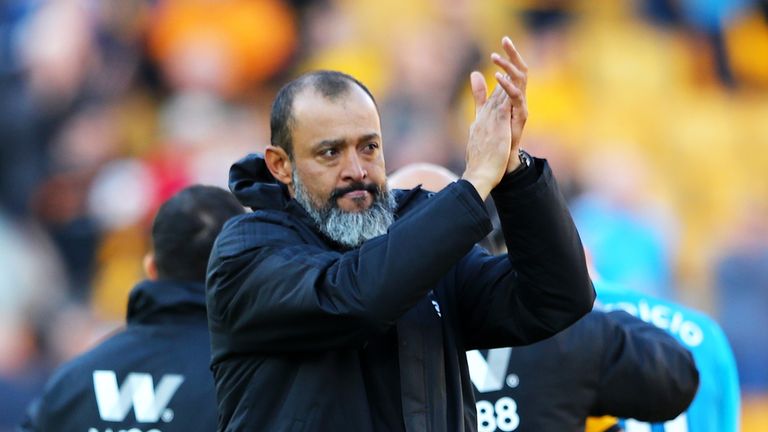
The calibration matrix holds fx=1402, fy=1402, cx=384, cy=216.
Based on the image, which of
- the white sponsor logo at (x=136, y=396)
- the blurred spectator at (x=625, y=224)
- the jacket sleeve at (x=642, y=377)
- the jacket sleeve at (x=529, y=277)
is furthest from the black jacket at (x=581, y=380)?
the blurred spectator at (x=625, y=224)

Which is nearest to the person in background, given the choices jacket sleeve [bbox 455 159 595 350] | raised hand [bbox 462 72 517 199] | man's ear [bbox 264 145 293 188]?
jacket sleeve [bbox 455 159 595 350]

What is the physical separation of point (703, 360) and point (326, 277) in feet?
6.45

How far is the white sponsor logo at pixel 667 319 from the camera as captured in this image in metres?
4.41

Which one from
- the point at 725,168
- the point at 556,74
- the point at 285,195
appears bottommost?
the point at 285,195

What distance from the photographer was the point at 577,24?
10.5 meters

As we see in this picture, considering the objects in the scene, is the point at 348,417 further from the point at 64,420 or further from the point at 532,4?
the point at 532,4

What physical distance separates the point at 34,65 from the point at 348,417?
810 cm

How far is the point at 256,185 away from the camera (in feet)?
10.3

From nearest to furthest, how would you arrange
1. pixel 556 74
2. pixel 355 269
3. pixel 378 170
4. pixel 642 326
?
1. pixel 355 269
2. pixel 378 170
3. pixel 642 326
4. pixel 556 74

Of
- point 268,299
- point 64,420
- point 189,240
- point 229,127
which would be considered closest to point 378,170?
point 268,299

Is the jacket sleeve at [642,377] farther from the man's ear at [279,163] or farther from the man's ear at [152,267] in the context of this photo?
the man's ear at [152,267]

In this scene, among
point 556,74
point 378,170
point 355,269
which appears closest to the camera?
point 355,269

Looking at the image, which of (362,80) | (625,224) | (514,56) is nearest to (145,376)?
(514,56)

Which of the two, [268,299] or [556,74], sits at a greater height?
[556,74]
